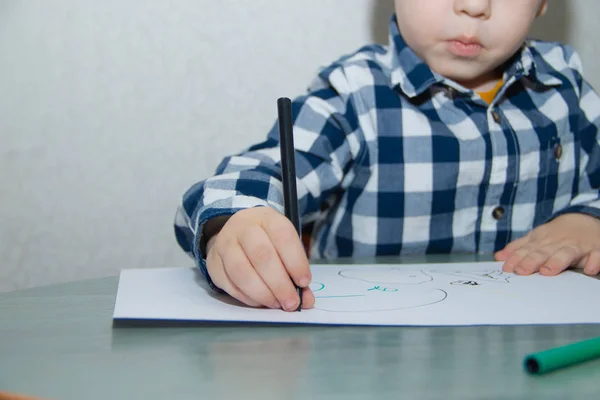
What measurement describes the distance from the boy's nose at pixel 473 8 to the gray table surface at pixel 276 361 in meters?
0.45

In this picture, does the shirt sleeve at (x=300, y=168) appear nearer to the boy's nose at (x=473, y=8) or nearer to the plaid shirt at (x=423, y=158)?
the plaid shirt at (x=423, y=158)

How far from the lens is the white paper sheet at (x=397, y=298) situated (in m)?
0.47

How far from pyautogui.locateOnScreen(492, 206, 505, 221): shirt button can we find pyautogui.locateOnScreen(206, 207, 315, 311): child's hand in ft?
1.38

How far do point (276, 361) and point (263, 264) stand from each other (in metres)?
0.13

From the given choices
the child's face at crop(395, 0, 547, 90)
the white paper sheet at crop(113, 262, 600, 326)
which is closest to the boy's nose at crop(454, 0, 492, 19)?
the child's face at crop(395, 0, 547, 90)

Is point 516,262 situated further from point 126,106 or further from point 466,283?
point 126,106

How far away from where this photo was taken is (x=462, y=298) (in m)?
0.52

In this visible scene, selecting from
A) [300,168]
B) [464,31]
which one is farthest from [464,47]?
[300,168]

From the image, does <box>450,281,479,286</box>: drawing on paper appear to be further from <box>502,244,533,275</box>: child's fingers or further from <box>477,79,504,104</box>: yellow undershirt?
<box>477,79,504,104</box>: yellow undershirt

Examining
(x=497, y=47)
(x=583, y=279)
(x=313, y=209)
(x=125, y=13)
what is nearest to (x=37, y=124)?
(x=125, y=13)

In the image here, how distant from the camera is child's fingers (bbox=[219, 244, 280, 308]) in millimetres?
495

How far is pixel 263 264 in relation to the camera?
50 centimetres

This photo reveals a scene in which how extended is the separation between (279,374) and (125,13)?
29.3 inches

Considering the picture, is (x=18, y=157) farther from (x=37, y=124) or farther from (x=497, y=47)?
(x=497, y=47)
